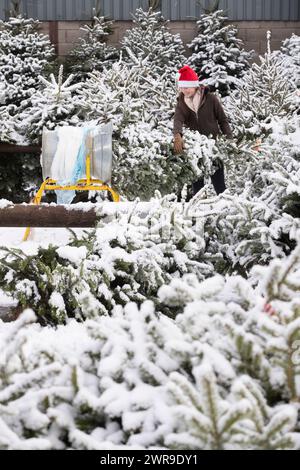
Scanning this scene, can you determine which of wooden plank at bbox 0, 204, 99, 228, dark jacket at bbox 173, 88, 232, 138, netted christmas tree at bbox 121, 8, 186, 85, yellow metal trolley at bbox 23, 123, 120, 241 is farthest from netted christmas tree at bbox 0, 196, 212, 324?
netted christmas tree at bbox 121, 8, 186, 85

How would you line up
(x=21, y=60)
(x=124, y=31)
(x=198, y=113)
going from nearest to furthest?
(x=198, y=113) → (x=21, y=60) → (x=124, y=31)

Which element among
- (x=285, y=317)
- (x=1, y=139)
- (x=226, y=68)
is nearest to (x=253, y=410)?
(x=285, y=317)

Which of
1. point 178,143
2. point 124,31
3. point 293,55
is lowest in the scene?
point 178,143

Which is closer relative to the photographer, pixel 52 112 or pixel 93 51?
pixel 52 112

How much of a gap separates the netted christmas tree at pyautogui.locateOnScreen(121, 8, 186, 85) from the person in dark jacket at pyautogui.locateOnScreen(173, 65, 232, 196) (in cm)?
612

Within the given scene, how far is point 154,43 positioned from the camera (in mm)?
15797

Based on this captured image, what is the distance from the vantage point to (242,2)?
17.2m

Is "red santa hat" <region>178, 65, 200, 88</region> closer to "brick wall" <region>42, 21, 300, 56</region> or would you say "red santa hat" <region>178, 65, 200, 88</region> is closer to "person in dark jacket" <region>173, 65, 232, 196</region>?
"person in dark jacket" <region>173, 65, 232, 196</region>

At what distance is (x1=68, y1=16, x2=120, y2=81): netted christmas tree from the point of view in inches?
606

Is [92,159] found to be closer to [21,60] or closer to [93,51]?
[21,60]

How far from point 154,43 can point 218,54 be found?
1259mm

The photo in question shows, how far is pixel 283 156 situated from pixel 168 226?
3.22ft

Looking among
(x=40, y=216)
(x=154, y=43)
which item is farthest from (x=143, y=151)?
(x=154, y=43)

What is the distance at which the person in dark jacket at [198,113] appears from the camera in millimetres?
8703
